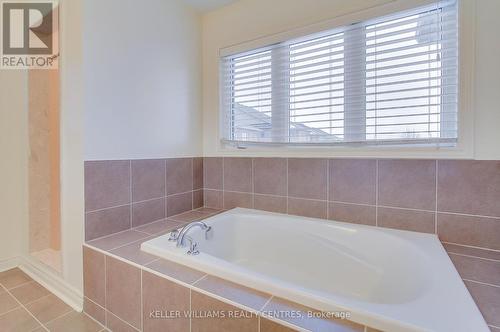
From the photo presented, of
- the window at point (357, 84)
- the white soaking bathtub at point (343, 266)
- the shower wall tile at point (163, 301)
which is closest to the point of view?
the white soaking bathtub at point (343, 266)

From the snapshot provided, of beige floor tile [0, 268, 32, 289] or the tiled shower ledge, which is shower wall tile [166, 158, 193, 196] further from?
beige floor tile [0, 268, 32, 289]

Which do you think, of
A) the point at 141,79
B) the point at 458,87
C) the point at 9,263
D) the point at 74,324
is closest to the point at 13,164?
the point at 9,263

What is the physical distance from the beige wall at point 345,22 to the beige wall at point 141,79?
142 millimetres

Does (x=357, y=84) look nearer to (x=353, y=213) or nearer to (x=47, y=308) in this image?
(x=353, y=213)

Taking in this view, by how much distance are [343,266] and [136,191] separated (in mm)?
1491

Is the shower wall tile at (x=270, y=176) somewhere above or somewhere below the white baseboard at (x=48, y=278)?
above

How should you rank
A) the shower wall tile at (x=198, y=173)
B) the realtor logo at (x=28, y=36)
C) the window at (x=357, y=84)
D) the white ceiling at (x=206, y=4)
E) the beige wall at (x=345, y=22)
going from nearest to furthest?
1. the beige wall at (x=345, y=22)
2. the window at (x=357, y=84)
3. the realtor logo at (x=28, y=36)
4. the white ceiling at (x=206, y=4)
5. the shower wall tile at (x=198, y=173)

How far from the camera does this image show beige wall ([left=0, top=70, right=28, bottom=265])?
78.3 inches

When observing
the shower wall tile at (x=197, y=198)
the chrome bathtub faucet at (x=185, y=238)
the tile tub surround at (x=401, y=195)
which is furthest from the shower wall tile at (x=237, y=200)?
the chrome bathtub faucet at (x=185, y=238)

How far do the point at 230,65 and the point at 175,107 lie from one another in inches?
25.4

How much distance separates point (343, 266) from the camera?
147 cm

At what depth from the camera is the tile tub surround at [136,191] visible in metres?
1.51

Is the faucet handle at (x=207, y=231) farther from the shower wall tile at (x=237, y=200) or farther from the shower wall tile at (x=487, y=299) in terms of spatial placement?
the shower wall tile at (x=487, y=299)

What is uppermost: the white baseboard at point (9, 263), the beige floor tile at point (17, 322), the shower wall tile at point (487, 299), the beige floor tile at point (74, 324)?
the shower wall tile at point (487, 299)
